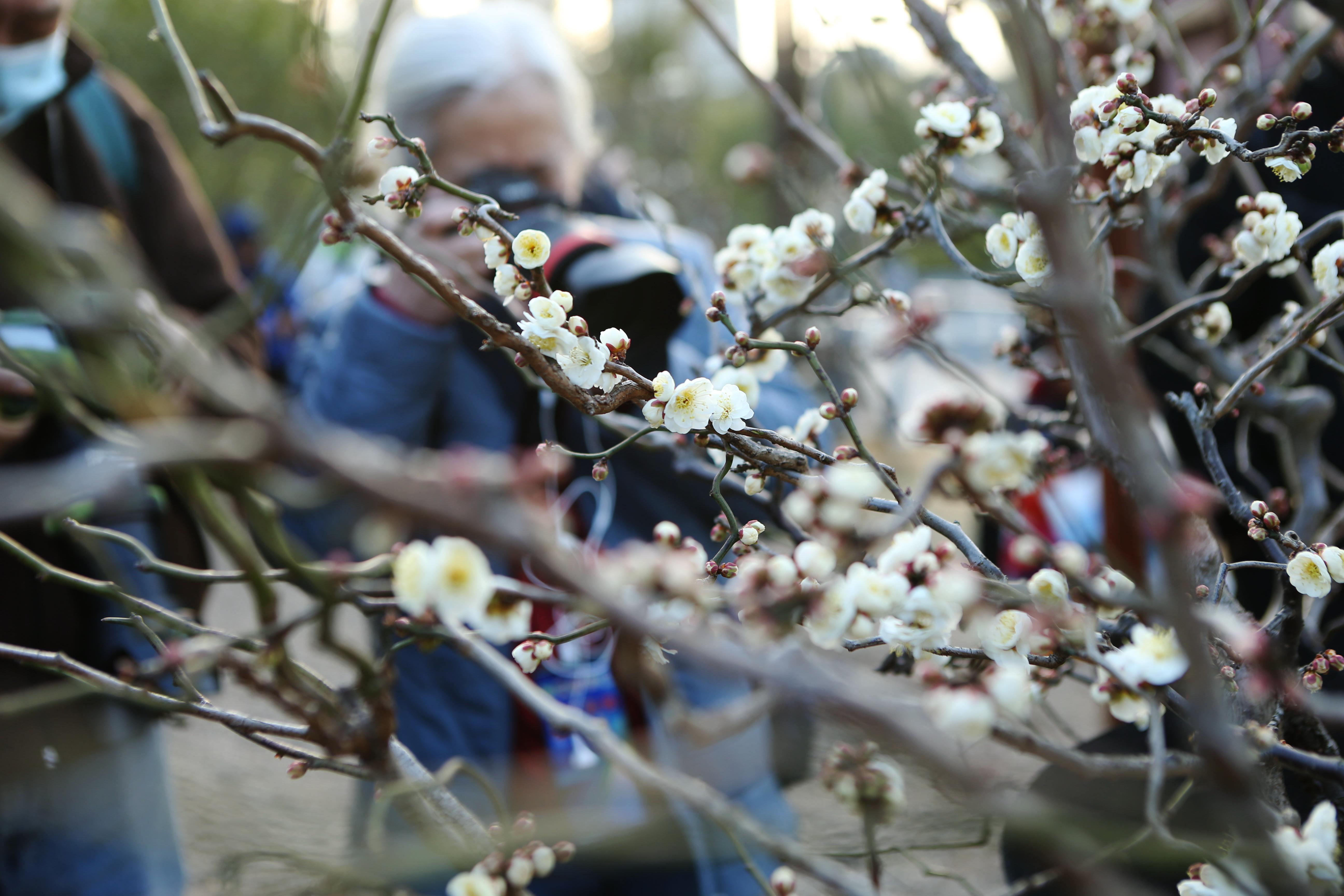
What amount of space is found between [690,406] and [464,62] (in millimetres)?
1176

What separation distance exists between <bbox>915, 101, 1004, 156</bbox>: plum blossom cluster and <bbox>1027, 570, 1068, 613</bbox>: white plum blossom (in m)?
0.40

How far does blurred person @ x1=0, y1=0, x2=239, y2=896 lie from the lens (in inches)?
50.6

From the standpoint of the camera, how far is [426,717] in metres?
1.45

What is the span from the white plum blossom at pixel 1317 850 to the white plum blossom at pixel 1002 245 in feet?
1.31

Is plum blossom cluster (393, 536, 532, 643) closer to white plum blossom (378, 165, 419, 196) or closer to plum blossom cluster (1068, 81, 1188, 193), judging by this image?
white plum blossom (378, 165, 419, 196)

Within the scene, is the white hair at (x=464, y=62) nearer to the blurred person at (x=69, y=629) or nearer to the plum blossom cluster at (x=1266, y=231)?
the blurred person at (x=69, y=629)

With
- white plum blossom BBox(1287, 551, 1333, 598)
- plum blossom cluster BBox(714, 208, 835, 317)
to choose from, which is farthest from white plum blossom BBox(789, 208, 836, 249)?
white plum blossom BBox(1287, 551, 1333, 598)

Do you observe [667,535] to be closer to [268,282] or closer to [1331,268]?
[268,282]

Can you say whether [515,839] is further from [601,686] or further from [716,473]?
[601,686]

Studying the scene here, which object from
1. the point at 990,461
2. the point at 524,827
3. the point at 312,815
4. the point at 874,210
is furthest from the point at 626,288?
the point at 312,815

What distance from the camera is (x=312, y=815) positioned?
2.59m

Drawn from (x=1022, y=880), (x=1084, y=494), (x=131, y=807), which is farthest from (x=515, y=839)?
(x=1084, y=494)

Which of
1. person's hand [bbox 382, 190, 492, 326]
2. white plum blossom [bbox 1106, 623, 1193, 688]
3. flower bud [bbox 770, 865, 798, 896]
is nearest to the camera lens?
white plum blossom [bbox 1106, 623, 1193, 688]

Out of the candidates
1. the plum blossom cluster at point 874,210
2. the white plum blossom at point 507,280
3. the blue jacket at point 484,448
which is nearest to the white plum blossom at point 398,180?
the white plum blossom at point 507,280
